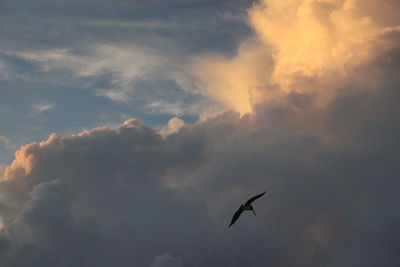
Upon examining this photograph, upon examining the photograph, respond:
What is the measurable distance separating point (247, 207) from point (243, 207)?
1434 millimetres

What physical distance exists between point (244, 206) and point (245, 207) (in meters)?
1.01

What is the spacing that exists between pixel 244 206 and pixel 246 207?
1.40 meters

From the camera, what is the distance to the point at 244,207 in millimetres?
82312

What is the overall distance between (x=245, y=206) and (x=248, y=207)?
2.16 meters

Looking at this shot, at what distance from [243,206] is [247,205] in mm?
1316

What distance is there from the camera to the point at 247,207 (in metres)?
83.1

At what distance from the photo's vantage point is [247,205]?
80625mm

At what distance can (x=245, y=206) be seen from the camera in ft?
268

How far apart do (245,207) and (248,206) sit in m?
0.82

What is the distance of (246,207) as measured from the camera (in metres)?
82.9

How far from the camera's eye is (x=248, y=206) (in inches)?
3265

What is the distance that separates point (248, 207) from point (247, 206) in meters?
1.51

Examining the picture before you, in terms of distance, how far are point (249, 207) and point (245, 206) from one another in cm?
238

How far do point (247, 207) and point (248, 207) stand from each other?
1.73 ft
